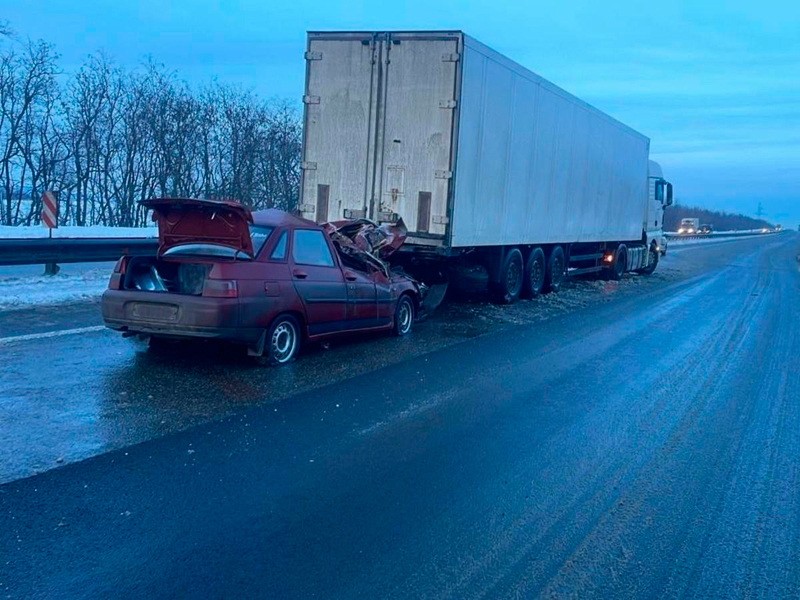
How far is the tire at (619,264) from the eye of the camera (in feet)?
76.8

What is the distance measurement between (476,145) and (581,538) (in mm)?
9146

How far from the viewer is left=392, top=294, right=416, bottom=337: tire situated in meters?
10.9

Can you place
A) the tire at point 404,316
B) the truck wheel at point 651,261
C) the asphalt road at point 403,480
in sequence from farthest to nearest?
1. the truck wheel at point 651,261
2. the tire at point 404,316
3. the asphalt road at point 403,480

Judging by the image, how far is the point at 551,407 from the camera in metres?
7.46

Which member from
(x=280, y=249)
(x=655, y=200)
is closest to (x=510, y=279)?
(x=280, y=249)

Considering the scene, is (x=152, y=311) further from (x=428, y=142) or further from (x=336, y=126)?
(x=336, y=126)

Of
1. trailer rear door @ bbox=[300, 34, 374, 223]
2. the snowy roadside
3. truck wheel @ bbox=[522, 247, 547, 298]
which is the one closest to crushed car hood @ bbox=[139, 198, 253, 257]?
the snowy roadside

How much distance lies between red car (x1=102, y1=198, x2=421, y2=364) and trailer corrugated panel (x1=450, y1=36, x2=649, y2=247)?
3.83m

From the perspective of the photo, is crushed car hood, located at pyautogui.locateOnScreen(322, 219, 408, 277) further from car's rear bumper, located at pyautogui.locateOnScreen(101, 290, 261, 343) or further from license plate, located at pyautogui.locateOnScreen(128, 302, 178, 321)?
license plate, located at pyautogui.locateOnScreen(128, 302, 178, 321)

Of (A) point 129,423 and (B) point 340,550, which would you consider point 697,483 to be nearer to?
(B) point 340,550

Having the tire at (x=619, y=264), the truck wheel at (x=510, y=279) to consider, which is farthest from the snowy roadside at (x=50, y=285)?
the tire at (x=619, y=264)

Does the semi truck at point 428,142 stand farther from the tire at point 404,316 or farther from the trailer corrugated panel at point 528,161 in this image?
the tire at point 404,316

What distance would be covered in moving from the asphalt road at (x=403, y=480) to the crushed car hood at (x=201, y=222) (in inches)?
50.0

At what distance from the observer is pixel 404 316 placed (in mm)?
11188
